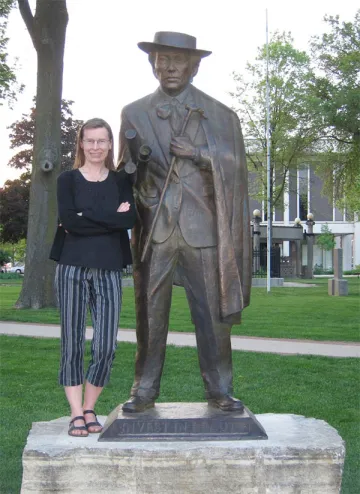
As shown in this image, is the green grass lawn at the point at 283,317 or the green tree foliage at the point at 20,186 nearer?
the green grass lawn at the point at 283,317

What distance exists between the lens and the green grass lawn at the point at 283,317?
42.9ft

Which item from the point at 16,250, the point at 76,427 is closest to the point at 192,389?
the point at 76,427

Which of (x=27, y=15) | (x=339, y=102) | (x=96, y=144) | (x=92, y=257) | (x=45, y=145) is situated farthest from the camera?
(x=339, y=102)

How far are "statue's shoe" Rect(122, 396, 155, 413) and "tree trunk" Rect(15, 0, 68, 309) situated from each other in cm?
1150

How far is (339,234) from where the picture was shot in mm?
56719

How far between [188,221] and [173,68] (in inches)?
38.0

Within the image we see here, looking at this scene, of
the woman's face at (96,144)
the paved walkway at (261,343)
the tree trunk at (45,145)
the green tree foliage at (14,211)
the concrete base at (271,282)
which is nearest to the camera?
the woman's face at (96,144)

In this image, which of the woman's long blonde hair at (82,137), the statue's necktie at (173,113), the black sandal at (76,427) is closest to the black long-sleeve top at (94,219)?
the woman's long blonde hair at (82,137)

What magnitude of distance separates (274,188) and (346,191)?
37.6 feet

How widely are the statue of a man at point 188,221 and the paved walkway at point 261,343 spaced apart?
20.8 ft

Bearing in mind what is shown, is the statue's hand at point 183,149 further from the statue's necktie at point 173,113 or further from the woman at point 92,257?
the woman at point 92,257

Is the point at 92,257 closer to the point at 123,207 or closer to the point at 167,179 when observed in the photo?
the point at 123,207

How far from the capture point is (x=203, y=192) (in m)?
4.59

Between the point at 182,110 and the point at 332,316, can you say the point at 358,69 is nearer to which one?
the point at 332,316
